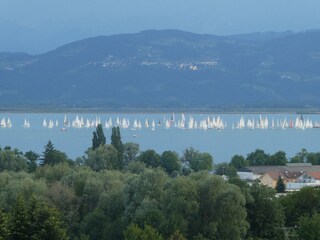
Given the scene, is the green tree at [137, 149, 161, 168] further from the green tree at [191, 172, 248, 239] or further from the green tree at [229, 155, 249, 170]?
the green tree at [191, 172, 248, 239]

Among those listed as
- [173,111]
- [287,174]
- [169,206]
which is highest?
[169,206]

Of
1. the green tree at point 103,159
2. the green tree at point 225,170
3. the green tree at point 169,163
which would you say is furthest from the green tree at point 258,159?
the green tree at point 103,159

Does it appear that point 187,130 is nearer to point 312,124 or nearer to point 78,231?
point 312,124

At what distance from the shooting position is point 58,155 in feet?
155

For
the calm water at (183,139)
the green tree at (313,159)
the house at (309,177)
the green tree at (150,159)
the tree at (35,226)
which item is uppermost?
the tree at (35,226)

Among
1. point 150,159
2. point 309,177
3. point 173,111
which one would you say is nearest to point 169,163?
point 150,159

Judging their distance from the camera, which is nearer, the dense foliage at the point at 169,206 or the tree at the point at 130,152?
the dense foliage at the point at 169,206

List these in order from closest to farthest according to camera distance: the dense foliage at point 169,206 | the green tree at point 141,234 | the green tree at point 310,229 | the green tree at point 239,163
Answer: the green tree at point 141,234
the green tree at point 310,229
the dense foliage at point 169,206
the green tree at point 239,163

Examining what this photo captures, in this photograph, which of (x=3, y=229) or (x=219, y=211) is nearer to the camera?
(x=3, y=229)

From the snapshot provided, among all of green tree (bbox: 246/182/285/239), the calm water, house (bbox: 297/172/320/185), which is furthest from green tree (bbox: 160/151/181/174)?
the calm water

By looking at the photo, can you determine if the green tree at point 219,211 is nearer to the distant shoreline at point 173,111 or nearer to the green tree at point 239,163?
the green tree at point 239,163

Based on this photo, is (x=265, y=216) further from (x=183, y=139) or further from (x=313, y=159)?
(x=183, y=139)

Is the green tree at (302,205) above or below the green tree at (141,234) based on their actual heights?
below

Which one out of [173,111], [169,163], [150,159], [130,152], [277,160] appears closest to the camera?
[150,159]
